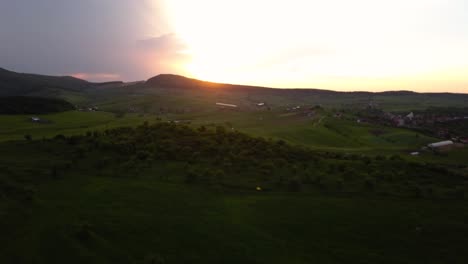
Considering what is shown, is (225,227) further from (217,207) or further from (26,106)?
(26,106)

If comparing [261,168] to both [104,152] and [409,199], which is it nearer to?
[409,199]

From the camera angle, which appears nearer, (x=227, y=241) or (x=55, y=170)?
(x=227, y=241)

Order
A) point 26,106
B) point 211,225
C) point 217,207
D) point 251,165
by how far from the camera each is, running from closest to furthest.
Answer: point 211,225 → point 217,207 → point 251,165 → point 26,106

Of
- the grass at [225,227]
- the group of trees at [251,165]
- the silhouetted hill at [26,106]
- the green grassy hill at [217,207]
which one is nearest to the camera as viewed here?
the grass at [225,227]

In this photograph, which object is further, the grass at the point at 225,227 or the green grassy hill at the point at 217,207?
the green grassy hill at the point at 217,207

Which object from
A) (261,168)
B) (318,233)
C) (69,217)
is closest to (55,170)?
(69,217)

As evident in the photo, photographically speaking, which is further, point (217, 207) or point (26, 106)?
point (26, 106)

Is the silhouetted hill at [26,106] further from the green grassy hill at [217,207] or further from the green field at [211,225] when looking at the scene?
the green field at [211,225]

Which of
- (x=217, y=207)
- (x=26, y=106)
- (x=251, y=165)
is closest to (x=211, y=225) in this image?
(x=217, y=207)

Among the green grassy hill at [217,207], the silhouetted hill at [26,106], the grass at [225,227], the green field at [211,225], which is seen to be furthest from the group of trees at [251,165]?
the silhouetted hill at [26,106]

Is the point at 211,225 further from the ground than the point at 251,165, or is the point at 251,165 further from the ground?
the point at 251,165

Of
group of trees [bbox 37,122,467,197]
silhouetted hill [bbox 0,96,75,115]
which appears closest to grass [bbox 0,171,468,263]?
group of trees [bbox 37,122,467,197]
